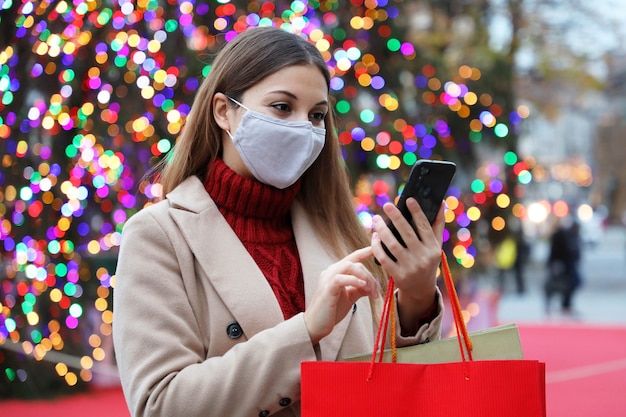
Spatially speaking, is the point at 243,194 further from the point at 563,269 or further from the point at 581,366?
the point at 563,269

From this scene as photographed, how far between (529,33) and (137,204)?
12166 mm

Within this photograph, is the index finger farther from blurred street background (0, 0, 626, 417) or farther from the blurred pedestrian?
the blurred pedestrian

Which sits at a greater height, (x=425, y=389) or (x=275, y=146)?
(x=275, y=146)

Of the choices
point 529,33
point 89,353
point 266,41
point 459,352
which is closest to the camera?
point 459,352

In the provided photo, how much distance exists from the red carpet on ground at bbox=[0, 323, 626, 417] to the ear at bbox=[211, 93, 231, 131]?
15.5 ft

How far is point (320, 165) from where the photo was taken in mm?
2264

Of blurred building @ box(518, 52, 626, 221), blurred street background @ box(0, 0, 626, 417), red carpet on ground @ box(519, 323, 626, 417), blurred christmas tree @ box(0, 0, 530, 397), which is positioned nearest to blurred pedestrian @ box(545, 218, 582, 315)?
red carpet on ground @ box(519, 323, 626, 417)

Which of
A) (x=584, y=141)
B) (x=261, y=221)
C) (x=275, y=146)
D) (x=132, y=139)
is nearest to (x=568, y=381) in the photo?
(x=132, y=139)

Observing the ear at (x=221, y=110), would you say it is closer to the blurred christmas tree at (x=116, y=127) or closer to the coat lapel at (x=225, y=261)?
the coat lapel at (x=225, y=261)

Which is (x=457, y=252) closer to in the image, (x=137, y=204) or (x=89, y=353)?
(x=137, y=204)

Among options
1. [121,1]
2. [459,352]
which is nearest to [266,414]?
[459,352]

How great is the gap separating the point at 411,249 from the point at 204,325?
496mm

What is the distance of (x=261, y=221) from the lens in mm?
2096

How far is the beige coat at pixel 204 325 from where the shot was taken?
1746 mm
